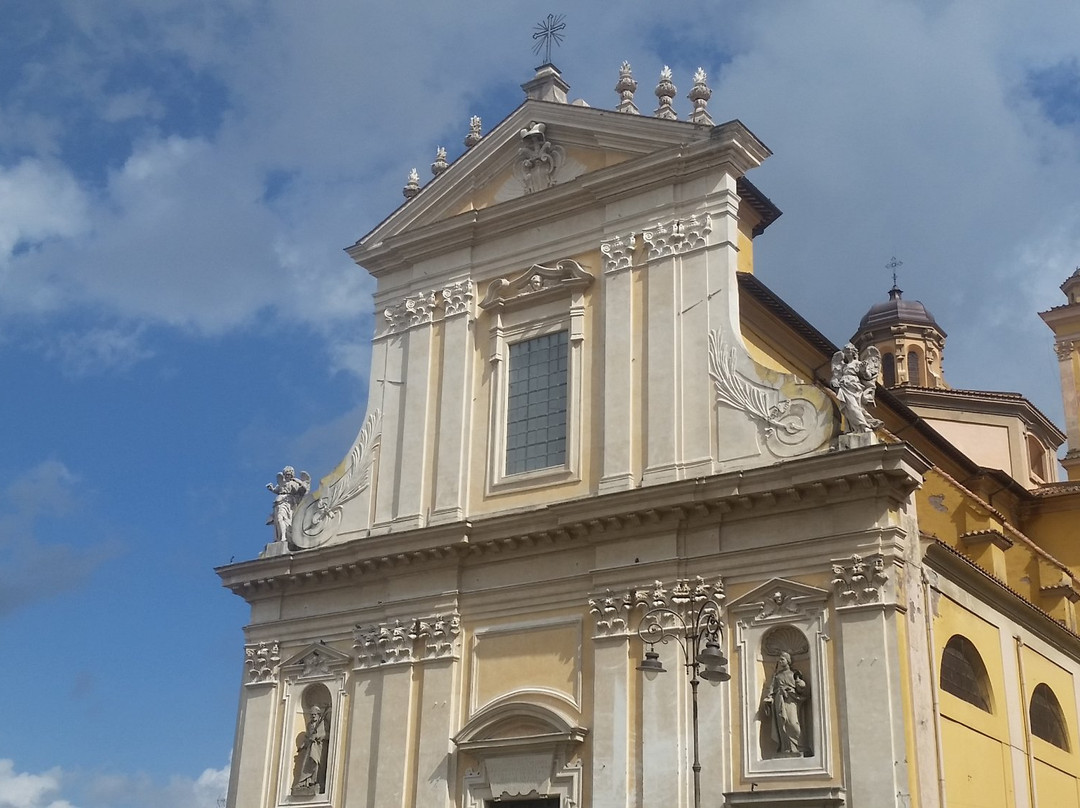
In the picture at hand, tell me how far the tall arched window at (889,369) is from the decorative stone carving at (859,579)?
1913 centimetres

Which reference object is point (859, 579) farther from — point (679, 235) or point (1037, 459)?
point (1037, 459)

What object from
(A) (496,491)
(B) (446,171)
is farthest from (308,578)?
(B) (446,171)

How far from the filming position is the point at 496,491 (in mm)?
22672

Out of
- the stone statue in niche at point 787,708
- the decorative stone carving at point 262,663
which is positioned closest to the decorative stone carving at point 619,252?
the stone statue in niche at point 787,708

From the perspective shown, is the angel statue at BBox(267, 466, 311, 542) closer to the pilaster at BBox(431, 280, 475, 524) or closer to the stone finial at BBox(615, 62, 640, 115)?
the pilaster at BBox(431, 280, 475, 524)

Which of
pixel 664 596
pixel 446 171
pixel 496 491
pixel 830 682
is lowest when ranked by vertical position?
pixel 830 682

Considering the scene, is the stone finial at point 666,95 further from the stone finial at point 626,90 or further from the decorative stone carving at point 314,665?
the decorative stone carving at point 314,665

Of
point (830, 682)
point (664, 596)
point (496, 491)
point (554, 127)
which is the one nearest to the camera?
point (830, 682)

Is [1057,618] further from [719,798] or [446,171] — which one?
[446,171]

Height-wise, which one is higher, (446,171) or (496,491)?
(446,171)

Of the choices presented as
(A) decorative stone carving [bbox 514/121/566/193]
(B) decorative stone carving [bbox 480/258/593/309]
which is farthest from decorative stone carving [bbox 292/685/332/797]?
(A) decorative stone carving [bbox 514/121/566/193]

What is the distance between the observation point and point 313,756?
22.6 m

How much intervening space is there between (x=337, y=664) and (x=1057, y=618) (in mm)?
12657

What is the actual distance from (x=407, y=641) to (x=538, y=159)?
838 cm
